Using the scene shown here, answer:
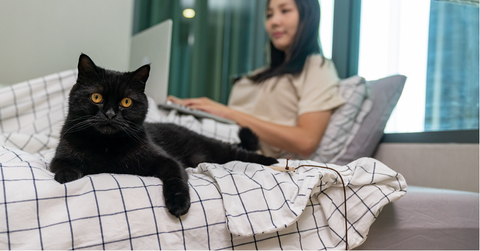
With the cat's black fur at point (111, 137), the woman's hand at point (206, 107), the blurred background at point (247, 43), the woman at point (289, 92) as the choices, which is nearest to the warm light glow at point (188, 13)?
the blurred background at point (247, 43)

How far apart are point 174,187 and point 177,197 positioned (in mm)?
26

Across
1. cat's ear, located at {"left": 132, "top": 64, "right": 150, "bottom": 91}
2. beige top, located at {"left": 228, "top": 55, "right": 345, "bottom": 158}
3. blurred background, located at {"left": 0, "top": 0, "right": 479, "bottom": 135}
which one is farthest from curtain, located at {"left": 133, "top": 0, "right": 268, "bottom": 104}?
cat's ear, located at {"left": 132, "top": 64, "right": 150, "bottom": 91}

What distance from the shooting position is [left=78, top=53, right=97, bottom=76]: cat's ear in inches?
26.6

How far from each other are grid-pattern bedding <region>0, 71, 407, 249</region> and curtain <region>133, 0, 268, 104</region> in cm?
164

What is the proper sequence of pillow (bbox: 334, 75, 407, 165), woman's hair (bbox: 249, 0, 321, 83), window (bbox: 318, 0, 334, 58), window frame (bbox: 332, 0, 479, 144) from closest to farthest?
pillow (bbox: 334, 75, 407, 165)
woman's hair (bbox: 249, 0, 321, 83)
window frame (bbox: 332, 0, 479, 144)
window (bbox: 318, 0, 334, 58)

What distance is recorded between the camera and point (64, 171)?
2.09 feet

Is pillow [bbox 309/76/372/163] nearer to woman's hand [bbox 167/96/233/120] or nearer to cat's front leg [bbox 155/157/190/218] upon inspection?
woman's hand [bbox 167/96/233/120]

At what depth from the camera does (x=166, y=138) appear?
0.98 m

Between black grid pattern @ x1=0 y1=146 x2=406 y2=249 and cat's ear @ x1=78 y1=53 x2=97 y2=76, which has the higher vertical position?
cat's ear @ x1=78 y1=53 x2=97 y2=76

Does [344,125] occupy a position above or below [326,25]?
below

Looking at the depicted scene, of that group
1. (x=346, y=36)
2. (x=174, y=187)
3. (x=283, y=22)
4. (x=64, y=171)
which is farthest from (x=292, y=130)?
(x=64, y=171)

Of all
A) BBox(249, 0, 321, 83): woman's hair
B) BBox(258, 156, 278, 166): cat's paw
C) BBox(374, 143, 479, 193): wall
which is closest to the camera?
BBox(258, 156, 278, 166): cat's paw

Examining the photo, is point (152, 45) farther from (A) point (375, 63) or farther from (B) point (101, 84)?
(A) point (375, 63)

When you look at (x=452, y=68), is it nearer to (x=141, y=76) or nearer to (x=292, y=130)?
(x=292, y=130)
